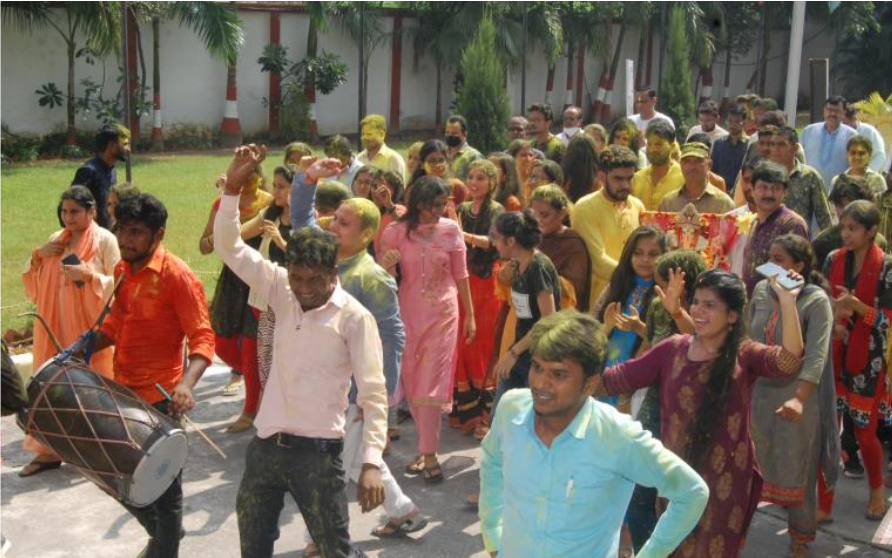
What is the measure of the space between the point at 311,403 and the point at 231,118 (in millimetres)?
19848

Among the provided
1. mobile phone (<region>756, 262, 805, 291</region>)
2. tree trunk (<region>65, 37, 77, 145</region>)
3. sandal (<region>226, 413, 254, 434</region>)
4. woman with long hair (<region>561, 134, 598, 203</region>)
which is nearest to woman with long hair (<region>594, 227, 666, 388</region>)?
mobile phone (<region>756, 262, 805, 291</region>)

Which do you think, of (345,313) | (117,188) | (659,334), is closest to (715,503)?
(659,334)

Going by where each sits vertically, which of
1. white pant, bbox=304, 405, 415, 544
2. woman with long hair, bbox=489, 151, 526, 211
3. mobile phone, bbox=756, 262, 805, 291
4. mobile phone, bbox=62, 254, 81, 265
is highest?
woman with long hair, bbox=489, 151, 526, 211

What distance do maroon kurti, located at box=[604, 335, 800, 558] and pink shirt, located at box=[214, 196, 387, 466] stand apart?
3.05 feet

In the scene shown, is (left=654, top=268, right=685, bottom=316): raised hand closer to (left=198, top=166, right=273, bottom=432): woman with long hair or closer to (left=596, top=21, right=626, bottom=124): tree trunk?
(left=198, top=166, right=273, bottom=432): woman with long hair

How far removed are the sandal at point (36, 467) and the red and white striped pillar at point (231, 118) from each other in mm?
17245

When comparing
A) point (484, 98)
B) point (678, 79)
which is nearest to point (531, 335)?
point (484, 98)

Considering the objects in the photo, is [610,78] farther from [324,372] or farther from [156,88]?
[324,372]

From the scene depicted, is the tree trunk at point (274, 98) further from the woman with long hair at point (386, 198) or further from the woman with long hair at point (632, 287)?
the woman with long hair at point (632, 287)

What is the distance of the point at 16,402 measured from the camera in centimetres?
436

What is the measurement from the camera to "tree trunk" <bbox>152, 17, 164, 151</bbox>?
22031 mm

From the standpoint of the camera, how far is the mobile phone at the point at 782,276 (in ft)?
16.0

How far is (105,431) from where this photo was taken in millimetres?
4688

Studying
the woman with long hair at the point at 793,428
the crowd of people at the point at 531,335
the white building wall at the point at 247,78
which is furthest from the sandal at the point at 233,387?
the white building wall at the point at 247,78
